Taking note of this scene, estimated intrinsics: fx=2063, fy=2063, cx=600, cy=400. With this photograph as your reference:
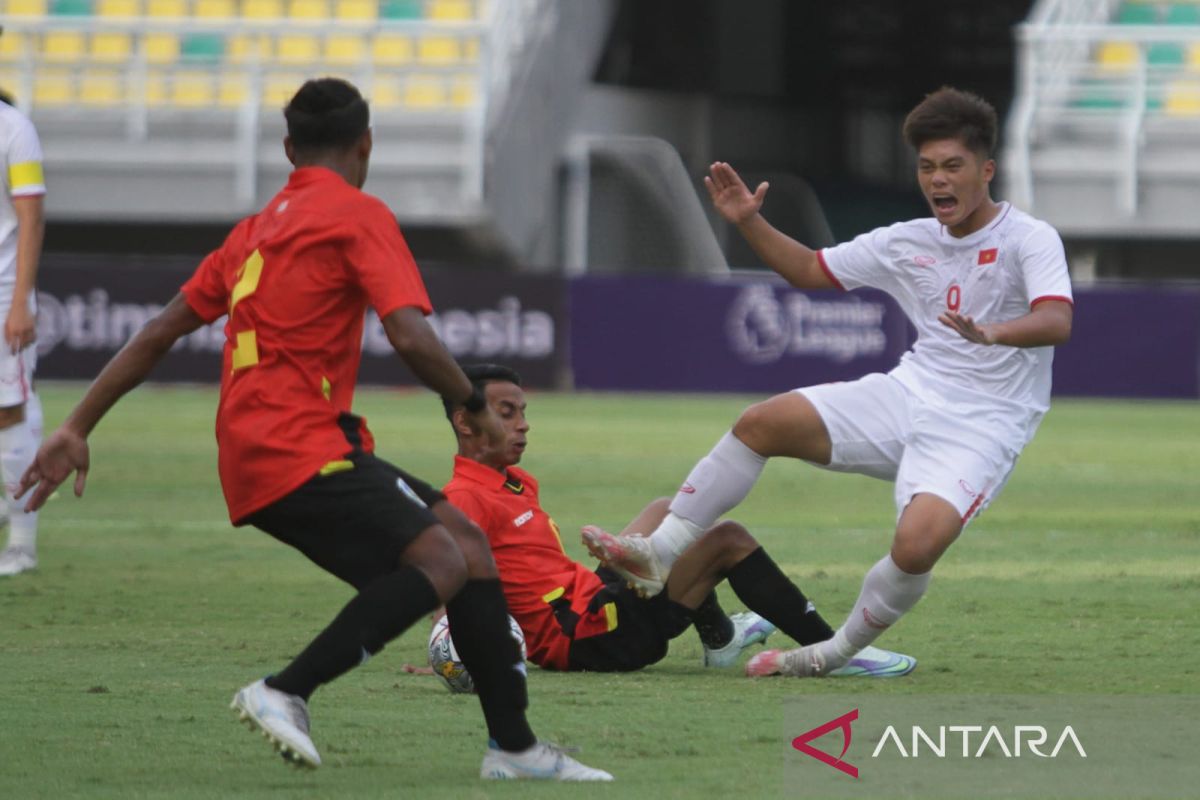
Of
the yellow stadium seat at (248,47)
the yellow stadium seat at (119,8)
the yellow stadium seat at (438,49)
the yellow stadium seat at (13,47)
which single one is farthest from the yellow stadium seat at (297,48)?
the yellow stadium seat at (13,47)

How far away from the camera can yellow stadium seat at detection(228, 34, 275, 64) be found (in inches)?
991

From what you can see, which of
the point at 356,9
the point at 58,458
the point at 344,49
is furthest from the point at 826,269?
the point at 356,9

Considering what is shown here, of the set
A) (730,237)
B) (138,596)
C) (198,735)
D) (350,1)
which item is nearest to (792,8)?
(730,237)

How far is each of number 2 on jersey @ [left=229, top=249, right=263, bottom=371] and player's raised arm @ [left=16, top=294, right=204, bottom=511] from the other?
19cm

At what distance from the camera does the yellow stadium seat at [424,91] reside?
2577cm

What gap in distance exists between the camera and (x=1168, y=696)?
5.74 metres

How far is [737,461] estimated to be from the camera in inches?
251

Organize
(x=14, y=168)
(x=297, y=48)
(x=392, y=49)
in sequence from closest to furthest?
(x=14, y=168), (x=297, y=48), (x=392, y=49)

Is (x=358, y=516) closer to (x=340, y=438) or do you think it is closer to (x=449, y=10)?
(x=340, y=438)

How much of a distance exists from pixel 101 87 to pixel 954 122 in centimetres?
2130

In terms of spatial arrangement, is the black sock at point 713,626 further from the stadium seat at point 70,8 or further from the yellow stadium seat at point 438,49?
the stadium seat at point 70,8

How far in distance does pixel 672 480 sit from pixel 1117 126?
531 inches

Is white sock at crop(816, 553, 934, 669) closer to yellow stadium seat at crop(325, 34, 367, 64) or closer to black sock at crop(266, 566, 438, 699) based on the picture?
black sock at crop(266, 566, 438, 699)

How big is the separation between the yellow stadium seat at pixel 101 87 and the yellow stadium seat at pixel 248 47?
146 centimetres
